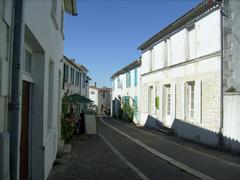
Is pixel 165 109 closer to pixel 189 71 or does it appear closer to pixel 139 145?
pixel 189 71

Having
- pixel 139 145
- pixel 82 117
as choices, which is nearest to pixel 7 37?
pixel 139 145

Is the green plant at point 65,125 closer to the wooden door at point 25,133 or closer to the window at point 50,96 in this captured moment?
the window at point 50,96

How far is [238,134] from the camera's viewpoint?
13273 millimetres

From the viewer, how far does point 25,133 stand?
6.29 m

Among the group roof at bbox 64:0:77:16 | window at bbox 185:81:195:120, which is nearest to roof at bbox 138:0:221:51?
window at bbox 185:81:195:120

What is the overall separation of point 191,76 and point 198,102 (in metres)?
1.79

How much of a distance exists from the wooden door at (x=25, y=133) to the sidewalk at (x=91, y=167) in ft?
6.73

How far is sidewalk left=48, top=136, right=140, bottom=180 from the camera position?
886 cm

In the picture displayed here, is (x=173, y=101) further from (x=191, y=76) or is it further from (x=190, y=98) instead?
(x=191, y=76)

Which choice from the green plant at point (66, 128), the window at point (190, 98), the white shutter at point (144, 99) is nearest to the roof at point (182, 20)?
the window at point (190, 98)

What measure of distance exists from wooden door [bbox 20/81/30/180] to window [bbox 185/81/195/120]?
1305cm

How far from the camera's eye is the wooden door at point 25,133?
237 inches

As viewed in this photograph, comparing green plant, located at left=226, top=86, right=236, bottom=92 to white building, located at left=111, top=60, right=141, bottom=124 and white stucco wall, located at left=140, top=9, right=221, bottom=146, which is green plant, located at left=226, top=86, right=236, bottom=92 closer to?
white stucco wall, located at left=140, top=9, right=221, bottom=146

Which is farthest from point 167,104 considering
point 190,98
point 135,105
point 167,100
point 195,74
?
point 135,105
